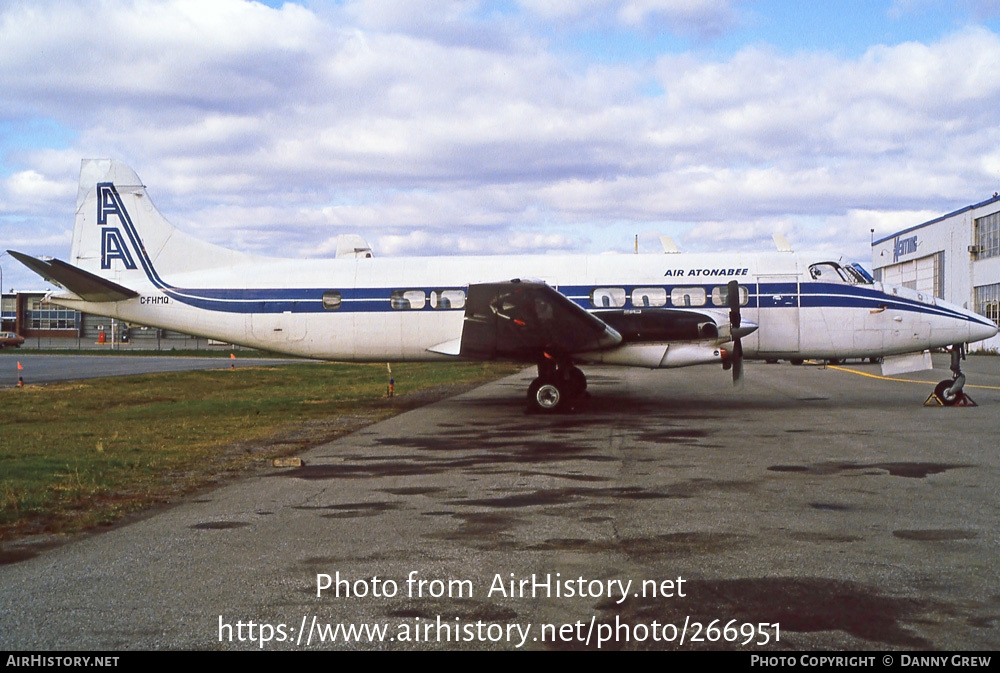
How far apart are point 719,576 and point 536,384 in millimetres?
12992

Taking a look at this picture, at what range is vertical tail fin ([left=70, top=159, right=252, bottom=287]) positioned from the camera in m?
21.9

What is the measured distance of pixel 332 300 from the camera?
2084cm

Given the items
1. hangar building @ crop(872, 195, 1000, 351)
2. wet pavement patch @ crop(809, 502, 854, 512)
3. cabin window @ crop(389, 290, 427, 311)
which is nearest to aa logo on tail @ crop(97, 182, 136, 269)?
cabin window @ crop(389, 290, 427, 311)

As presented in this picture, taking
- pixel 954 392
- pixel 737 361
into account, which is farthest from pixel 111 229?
pixel 954 392

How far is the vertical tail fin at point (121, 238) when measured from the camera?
2192cm

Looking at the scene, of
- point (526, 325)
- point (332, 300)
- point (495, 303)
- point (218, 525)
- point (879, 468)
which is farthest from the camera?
point (332, 300)

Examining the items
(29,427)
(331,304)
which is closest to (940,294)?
(331,304)

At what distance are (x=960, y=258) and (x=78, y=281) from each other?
2389 inches

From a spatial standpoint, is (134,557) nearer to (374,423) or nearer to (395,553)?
(395,553)

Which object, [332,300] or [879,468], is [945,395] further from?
[332,300]

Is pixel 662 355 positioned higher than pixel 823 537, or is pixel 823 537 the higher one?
pixel 662 355

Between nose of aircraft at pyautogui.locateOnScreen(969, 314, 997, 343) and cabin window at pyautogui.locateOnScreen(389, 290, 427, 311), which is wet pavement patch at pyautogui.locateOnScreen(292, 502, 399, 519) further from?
nose of aircraft at pyautogui.locateOnScreen(969, 314, 997, 343)

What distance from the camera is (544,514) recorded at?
8.57 metres
